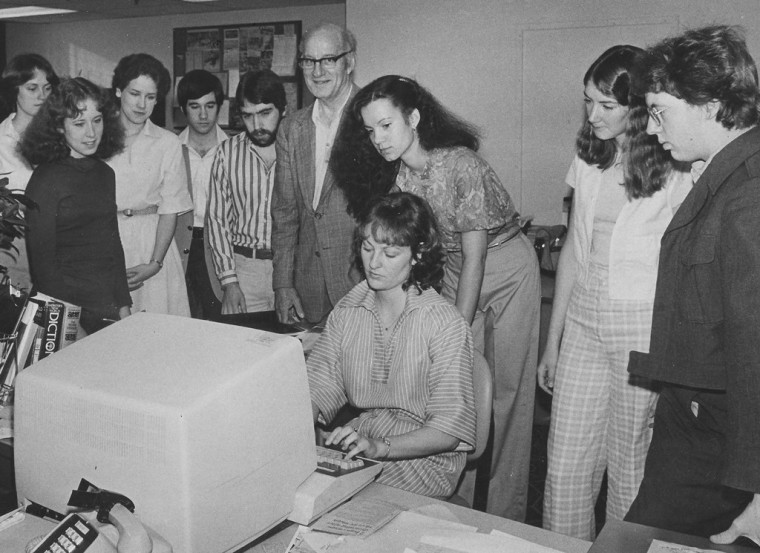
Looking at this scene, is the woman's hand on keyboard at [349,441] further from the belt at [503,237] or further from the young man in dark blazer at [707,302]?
the belt at [503,237]

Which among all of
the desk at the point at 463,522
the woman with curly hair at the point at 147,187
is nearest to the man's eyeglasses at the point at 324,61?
the woman with curly hair at the point at 147,187

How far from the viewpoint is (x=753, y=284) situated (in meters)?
1.24

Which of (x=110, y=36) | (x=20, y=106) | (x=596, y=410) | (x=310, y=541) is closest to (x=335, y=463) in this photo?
(x=310, y=541)

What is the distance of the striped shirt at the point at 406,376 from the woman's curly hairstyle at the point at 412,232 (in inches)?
2.4

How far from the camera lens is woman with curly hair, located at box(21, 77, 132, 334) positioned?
8.18 ft

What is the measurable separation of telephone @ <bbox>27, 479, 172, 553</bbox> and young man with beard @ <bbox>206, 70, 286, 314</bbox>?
209 centimetres

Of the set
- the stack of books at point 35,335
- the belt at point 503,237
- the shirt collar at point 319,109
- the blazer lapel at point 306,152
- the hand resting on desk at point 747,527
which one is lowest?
the hand resting on desk at point 747,527

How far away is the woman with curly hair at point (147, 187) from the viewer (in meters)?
3.13

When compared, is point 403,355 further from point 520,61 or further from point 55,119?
point 520,61

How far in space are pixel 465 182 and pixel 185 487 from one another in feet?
4.80

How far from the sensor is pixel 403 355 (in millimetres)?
1991

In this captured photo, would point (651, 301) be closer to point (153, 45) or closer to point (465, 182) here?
point (465, 182)

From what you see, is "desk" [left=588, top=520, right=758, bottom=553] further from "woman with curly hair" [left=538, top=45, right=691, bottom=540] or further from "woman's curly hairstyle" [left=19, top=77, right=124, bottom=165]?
"woman's curly hairstyle" [left=19, top=77, right=124, bottom=165]

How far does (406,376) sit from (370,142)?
0.89 m
